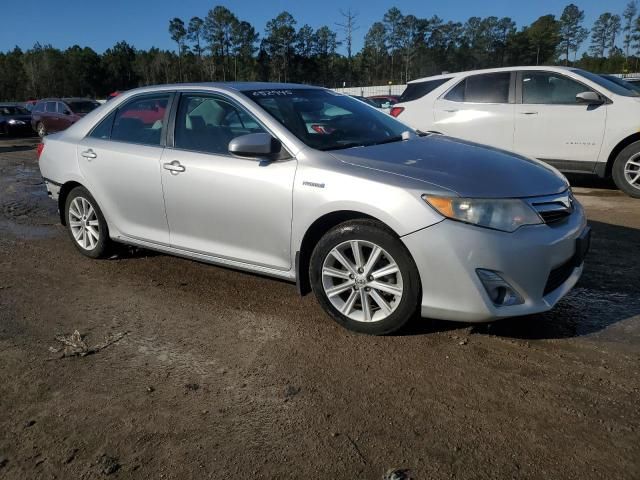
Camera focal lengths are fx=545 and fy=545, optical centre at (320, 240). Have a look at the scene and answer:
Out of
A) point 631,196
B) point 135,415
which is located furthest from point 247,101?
point 631,196

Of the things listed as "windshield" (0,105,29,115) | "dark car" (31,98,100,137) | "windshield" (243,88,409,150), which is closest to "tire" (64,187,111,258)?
"windshield" (243,88,409,150)

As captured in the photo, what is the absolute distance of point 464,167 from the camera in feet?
11.0

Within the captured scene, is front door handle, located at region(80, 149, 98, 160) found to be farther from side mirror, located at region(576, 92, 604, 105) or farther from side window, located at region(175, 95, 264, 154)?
side mirror, located at region(576, 92, 604, 105)

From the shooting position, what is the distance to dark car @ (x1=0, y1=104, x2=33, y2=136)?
23.2 meters

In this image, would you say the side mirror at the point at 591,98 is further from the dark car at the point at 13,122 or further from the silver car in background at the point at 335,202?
the dark car at the point at 13,122

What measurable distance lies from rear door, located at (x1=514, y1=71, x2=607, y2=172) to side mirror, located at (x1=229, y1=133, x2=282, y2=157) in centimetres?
540

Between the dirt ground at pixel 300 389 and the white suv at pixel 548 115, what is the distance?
354cm

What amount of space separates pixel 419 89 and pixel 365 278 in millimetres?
6415

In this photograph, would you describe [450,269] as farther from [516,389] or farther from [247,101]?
[247,101]

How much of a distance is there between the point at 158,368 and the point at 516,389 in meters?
1.93

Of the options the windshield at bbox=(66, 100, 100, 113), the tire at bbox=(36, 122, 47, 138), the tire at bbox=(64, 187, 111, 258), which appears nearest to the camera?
the tire at bbox=(64, 187, 111, 258)

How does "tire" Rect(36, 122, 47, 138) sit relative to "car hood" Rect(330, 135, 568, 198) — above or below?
below

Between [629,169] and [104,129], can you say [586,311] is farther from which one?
[629,169]

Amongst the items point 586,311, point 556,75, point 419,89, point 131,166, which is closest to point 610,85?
point 556,75
